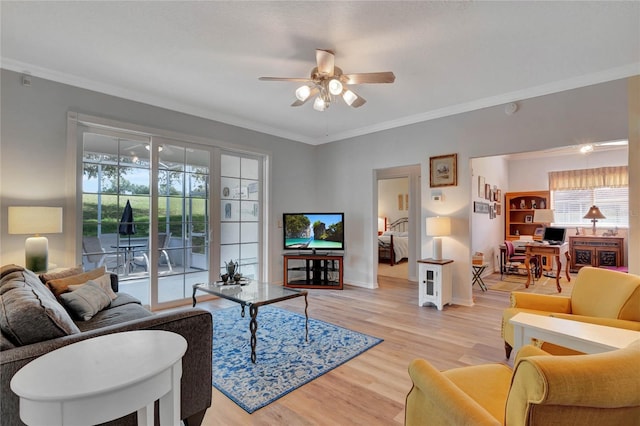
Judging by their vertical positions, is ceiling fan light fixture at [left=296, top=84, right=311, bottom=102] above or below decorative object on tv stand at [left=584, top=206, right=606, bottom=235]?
above

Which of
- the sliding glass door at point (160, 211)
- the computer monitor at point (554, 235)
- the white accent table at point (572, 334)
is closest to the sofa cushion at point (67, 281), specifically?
the sliding glass door at point (160, 211)

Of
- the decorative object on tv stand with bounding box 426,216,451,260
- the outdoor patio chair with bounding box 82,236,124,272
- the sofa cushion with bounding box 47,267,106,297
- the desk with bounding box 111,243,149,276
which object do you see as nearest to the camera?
the sofa cushion with bounding box 47,267,106,297

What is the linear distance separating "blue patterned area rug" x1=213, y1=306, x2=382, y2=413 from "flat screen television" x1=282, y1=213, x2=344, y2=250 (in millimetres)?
1762

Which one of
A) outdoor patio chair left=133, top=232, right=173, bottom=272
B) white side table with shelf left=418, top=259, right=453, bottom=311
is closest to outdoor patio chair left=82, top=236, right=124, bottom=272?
outdoor patio chair left=133, top=232, right=173, bottom=272

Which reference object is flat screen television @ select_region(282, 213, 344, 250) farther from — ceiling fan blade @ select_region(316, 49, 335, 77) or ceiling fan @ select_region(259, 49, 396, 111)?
ceiling fan blade @ select_region(316, 49, 335, 77)

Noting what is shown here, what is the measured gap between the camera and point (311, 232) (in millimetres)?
5418

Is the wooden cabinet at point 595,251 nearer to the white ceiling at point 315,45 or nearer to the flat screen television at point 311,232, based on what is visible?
the white ceiling at point 315,45

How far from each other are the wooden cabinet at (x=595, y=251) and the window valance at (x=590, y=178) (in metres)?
1.13

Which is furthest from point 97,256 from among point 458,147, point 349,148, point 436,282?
point 458,147

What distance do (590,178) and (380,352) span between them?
22.6 feet

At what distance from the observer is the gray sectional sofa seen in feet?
4.02

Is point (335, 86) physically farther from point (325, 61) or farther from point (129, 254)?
point (129, 254)

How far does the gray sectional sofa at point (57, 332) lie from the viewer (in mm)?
1225

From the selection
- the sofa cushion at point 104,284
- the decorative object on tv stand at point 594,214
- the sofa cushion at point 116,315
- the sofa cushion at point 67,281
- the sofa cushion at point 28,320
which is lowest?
the sofa cushion at point 116,315
